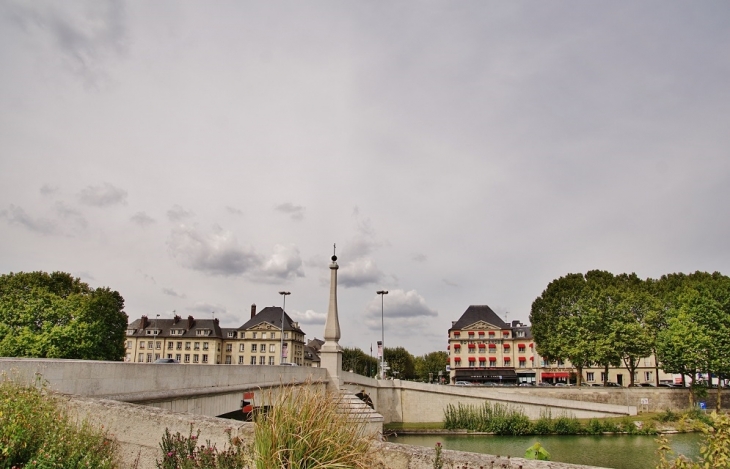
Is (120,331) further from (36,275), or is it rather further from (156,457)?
(156,457)

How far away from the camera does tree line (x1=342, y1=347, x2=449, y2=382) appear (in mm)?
82875

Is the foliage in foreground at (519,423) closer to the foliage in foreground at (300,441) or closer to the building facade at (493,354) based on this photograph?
the building facade at (493,354)

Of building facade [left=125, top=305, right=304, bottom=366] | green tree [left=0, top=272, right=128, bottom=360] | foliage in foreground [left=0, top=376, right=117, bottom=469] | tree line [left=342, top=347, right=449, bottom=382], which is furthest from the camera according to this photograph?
tree line [left=342, top=347, right=449, bottom=382]

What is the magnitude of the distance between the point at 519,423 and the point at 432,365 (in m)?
59.2

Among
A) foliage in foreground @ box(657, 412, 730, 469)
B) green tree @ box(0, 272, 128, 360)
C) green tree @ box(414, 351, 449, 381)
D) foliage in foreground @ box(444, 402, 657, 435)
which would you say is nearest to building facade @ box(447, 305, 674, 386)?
green tree @ box(414, 351, 449, 381)

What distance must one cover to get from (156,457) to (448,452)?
3.02 metres

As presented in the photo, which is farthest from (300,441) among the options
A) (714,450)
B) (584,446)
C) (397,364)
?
(397,364)

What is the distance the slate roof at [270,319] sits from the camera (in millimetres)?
81250

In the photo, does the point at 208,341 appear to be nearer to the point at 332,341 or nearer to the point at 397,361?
the point at 397,361

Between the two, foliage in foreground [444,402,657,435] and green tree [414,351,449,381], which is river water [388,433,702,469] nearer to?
foliage in foreground [444,402,657,435]

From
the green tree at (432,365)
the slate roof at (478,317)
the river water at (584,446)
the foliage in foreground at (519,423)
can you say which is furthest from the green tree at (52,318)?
the green tree at (432,365)

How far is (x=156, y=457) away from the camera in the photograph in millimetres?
5434

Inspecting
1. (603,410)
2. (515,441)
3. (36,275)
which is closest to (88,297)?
(36,275)

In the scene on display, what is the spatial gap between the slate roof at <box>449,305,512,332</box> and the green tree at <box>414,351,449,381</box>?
48.7ft
